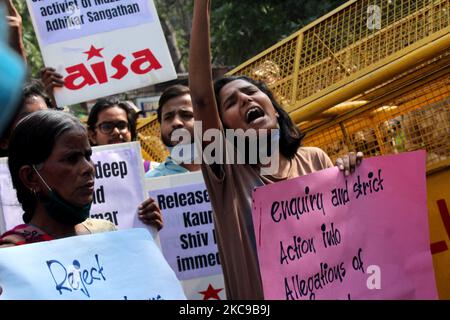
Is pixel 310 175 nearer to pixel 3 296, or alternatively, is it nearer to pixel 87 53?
pixel 3 296

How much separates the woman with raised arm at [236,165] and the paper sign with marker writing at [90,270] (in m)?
0.51

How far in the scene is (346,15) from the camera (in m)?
4.99

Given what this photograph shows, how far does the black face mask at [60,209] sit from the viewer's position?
111 inches

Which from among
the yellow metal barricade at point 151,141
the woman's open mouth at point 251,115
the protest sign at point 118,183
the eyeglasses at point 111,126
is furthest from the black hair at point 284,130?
the yellow metal barricade at point 151,141

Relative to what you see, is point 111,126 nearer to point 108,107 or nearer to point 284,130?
point 108,107

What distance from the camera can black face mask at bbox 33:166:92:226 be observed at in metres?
2.82

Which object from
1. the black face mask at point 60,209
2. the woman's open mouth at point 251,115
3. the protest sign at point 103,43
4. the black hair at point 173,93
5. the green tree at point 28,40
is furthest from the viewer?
the green tree at point 28,40

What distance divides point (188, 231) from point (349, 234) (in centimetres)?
124

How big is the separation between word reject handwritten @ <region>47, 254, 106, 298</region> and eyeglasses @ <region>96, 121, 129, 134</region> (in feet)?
8.86

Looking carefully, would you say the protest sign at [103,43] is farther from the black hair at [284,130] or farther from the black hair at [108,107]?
the black hair at [284,130]

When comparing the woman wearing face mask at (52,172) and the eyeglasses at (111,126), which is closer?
the woman wearing face mask at (52,172)

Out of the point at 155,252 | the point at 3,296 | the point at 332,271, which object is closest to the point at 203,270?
the point at 332,271
